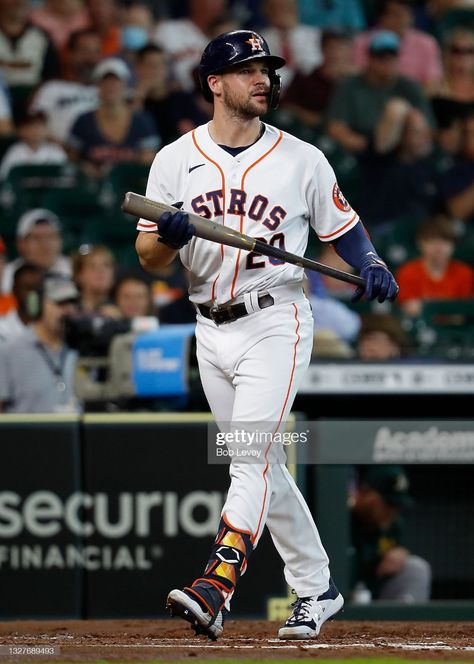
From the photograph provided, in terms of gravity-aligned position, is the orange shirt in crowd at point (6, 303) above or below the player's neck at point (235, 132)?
below

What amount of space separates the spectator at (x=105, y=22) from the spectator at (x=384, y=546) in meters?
5.47

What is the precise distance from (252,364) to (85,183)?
19.0 feet

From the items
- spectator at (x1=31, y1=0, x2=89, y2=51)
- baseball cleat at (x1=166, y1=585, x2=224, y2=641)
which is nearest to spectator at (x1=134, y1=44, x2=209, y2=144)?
spectator at (x1=31, y1=0, x2=89, y2=51)

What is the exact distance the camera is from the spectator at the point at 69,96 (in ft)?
33.8

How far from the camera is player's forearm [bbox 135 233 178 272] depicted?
4.40 meters

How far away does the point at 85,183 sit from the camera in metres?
9.93

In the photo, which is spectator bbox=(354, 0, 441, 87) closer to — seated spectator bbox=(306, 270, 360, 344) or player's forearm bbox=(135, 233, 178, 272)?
seated spectator bbox=(306, 270, 360, 344)

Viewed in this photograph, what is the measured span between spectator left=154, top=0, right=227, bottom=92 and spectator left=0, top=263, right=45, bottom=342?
3217 mm

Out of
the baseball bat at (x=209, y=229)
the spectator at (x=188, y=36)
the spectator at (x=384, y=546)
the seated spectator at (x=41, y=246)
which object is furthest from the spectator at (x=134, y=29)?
the baseball bat at (x=209, y=229)

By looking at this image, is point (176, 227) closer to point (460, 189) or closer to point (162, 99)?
point (460, 189)

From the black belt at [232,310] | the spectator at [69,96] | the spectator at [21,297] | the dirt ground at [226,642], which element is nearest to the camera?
the dirt ground at [226,642]

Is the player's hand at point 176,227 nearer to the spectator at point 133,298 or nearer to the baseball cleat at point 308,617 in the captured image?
the baseball cleat at point 308,617

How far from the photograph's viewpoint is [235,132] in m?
4.47

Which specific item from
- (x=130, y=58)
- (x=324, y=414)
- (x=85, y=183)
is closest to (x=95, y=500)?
(x=324, y=414)
